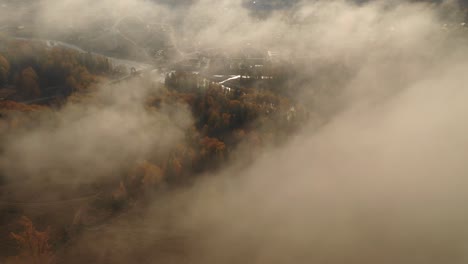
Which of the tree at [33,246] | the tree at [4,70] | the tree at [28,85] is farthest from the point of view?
the tree at [4,70]

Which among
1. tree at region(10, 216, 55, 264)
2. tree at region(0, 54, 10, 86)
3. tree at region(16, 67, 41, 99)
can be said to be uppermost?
tree at region(0, 54, 10, 86)

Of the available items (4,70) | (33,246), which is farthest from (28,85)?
(33,246)

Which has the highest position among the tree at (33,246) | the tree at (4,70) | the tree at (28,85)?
the tree at (4,70)

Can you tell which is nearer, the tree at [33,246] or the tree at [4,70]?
the tree at [33,246]

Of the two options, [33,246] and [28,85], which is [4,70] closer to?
[28,85]

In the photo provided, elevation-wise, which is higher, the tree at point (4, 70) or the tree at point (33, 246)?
the tree at point (4, 70)

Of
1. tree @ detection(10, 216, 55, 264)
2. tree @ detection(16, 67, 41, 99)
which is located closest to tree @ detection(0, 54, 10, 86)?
tree @ detection(16, 67, 41, 99)

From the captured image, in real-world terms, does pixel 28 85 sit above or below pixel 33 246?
above

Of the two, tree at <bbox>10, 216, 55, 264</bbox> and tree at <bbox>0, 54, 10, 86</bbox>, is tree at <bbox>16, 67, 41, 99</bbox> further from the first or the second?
tree at <bbox>10, 216, 55, 264</bbox>

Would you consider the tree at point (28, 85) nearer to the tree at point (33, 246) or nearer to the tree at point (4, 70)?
the tree at point (4, 70)

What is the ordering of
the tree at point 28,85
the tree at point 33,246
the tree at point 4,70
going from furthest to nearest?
the tree at point 4,70
the tree at point 28,85
the tree at point 33,246

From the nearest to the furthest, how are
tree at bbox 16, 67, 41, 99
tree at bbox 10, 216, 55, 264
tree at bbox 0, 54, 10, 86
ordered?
tree at bbox 10, 216, 55, 264, tree at bbox 16, 67, 41, 99, tree at bbox 0, 54, 10, 86

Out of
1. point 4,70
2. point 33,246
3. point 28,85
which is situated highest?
point 4,70

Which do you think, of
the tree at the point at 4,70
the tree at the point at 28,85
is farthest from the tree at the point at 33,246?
the tree at the point at 4,70
